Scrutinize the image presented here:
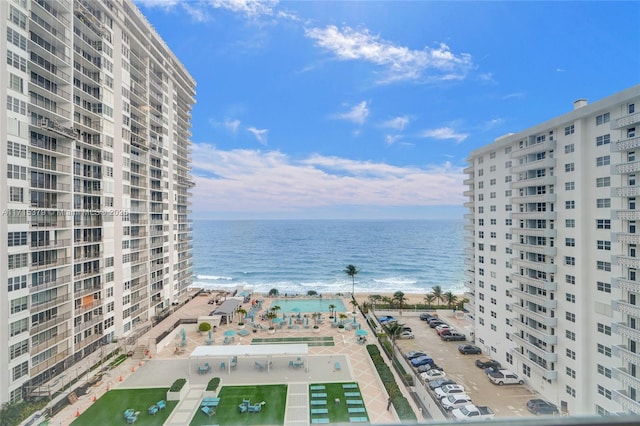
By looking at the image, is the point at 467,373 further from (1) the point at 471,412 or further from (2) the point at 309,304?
(2) the point at 309,304

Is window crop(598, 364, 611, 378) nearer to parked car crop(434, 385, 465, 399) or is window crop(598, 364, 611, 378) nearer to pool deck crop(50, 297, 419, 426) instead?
parked car crop(434, 385, 465, 399)

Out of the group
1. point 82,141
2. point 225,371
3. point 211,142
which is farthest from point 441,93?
point 211,142

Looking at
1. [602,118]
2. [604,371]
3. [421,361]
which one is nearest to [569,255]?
[604,371]

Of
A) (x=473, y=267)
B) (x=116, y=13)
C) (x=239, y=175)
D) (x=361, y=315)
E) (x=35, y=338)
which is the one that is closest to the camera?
(x=35, y=338)

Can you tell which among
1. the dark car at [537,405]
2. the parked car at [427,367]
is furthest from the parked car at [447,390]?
the dark car at [537,405]

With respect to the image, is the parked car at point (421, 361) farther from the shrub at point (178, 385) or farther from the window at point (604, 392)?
the shrub at point (178, 385)

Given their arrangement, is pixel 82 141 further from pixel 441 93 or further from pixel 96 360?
pixel 441 93

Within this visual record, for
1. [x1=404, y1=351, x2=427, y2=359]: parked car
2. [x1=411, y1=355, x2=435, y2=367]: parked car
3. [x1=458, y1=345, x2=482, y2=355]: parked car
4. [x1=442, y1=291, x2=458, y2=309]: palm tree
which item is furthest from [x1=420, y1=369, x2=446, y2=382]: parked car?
[x1=442, y1=291, x2=458, y2=309]: palm tree
